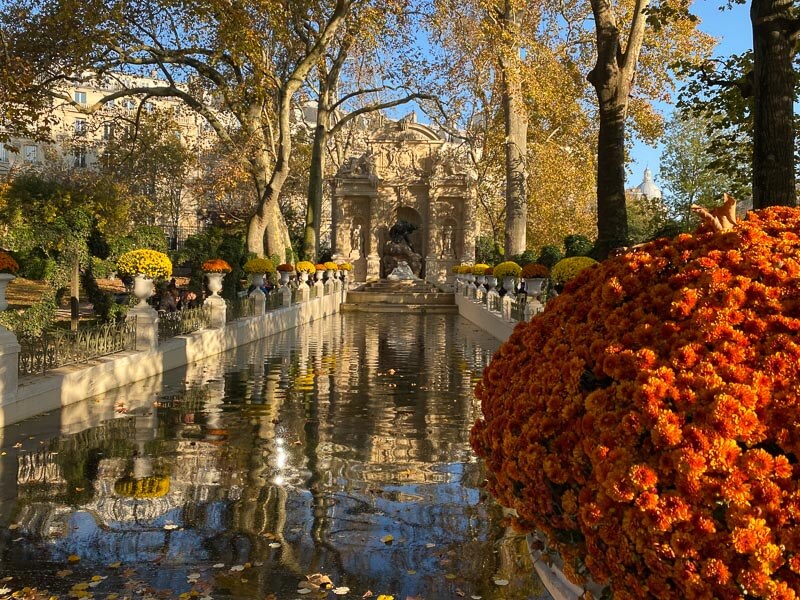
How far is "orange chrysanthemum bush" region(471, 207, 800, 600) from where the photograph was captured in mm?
2814

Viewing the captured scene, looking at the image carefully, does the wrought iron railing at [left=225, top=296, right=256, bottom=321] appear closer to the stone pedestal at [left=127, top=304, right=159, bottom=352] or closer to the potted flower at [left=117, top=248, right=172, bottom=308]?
the potted flower at [left=117, top=248, right=172, bottom=308]

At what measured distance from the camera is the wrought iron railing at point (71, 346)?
393 inches

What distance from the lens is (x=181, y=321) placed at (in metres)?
15.6

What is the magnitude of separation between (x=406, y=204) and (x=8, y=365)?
39.7 meters

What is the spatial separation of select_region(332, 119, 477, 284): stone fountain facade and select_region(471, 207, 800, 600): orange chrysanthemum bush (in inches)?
1668

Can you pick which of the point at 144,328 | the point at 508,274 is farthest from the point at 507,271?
the point at 144,328

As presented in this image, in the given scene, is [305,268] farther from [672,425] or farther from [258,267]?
[672,425]

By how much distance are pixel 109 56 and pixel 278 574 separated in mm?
22449

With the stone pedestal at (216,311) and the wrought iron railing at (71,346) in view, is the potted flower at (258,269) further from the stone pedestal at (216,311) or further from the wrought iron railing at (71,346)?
the wrought iron railing at (71,346)

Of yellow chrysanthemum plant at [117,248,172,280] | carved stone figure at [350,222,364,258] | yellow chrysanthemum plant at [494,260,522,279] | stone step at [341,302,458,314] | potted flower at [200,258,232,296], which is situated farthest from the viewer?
carved stone figure at [350,222,364,258]

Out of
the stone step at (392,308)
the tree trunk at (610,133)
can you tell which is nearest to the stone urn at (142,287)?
the tree trunk at (610,133)

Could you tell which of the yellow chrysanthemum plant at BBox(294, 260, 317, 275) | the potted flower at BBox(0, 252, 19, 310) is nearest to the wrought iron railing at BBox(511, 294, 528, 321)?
the yellow chrysanthemum plant at BBox(294, 260, 317, 275)

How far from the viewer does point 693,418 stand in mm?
2986

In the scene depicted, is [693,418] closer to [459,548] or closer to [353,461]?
[459,548]
